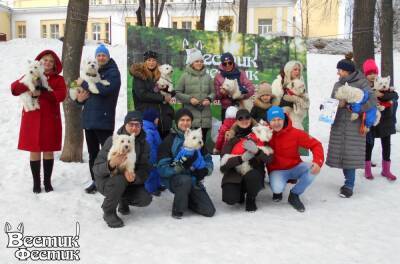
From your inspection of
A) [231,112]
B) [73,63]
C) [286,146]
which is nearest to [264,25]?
[73,63]

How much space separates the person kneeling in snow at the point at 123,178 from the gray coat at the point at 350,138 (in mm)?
2647

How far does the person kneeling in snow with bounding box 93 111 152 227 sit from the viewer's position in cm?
445

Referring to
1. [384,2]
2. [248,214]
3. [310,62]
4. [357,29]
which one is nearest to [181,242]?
[248,214]

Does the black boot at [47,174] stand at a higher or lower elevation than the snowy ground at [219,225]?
higher

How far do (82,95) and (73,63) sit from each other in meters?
1.42

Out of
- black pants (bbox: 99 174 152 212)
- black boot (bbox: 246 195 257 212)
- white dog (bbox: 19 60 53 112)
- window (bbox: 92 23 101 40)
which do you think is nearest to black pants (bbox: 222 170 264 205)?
black boot (bbox: 246 195 257 212)

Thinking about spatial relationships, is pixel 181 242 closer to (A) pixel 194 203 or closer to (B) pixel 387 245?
(A) pixel 194 203

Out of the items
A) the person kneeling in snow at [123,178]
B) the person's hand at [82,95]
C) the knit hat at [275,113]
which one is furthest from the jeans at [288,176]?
the person's hand at [82,95]

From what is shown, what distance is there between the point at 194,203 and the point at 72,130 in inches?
103

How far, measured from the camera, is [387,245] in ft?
13.7

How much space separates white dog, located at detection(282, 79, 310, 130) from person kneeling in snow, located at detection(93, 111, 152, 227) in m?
2.24

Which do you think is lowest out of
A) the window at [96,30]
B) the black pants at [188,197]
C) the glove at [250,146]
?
the black pants at [188,197]

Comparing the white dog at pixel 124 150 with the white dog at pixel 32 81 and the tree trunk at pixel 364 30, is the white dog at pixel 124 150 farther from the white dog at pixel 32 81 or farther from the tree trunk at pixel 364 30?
the tree trunk at pixel 364 30

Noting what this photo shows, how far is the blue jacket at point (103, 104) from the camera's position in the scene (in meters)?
5.36
